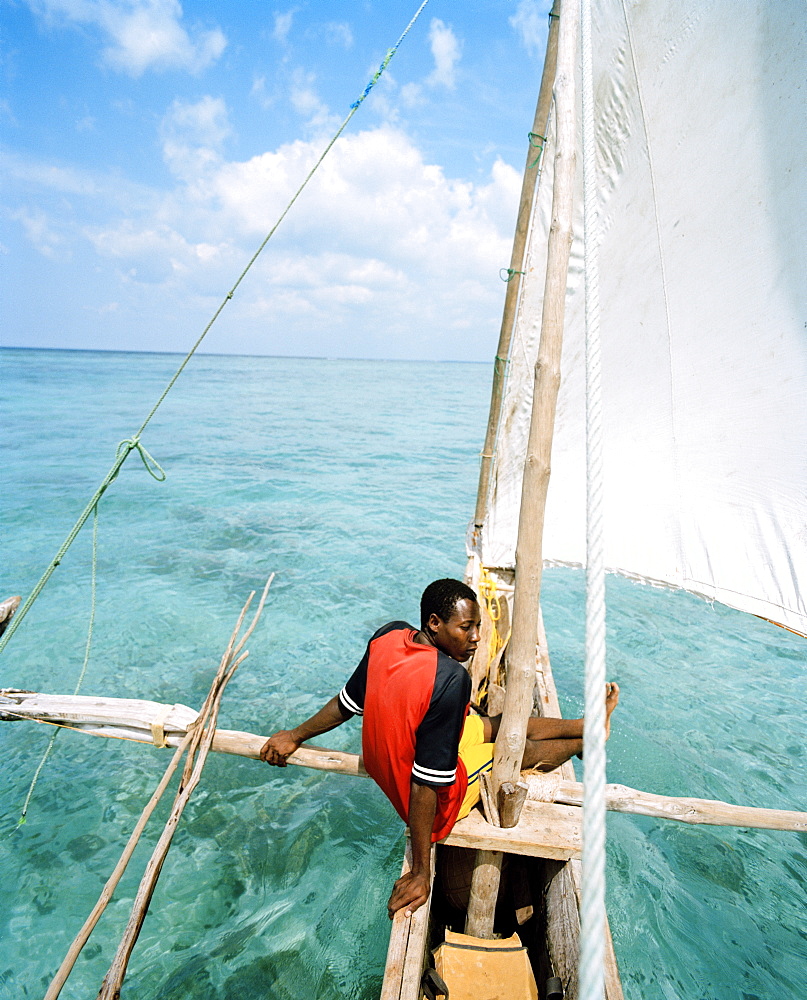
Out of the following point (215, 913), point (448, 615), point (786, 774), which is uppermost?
point (448, 615)

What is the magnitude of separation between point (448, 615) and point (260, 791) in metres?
3.05

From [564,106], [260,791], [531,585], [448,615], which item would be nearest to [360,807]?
[260,791]

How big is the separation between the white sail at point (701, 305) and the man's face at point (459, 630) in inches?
49.0

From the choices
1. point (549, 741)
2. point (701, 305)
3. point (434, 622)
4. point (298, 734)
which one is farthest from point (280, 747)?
point (701, 305)

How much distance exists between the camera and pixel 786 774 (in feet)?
15.4

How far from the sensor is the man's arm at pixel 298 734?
8.29ft

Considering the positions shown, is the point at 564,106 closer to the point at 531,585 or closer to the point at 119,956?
the point at 531,585

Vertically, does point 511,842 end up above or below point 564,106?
below

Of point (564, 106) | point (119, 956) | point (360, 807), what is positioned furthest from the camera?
point (360, 807)

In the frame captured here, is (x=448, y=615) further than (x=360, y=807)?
No

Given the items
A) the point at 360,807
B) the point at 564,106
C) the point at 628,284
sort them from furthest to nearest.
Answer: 1. the point at 360,807
2. the point at 628,284
3. the point at 564,106

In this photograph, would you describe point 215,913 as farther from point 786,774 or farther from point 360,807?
→ point 786,774

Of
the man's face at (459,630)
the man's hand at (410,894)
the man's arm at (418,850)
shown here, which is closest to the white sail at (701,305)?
the man's face at (459,630)

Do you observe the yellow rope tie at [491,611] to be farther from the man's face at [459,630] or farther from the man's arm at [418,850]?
the man's arm at [418,850]
